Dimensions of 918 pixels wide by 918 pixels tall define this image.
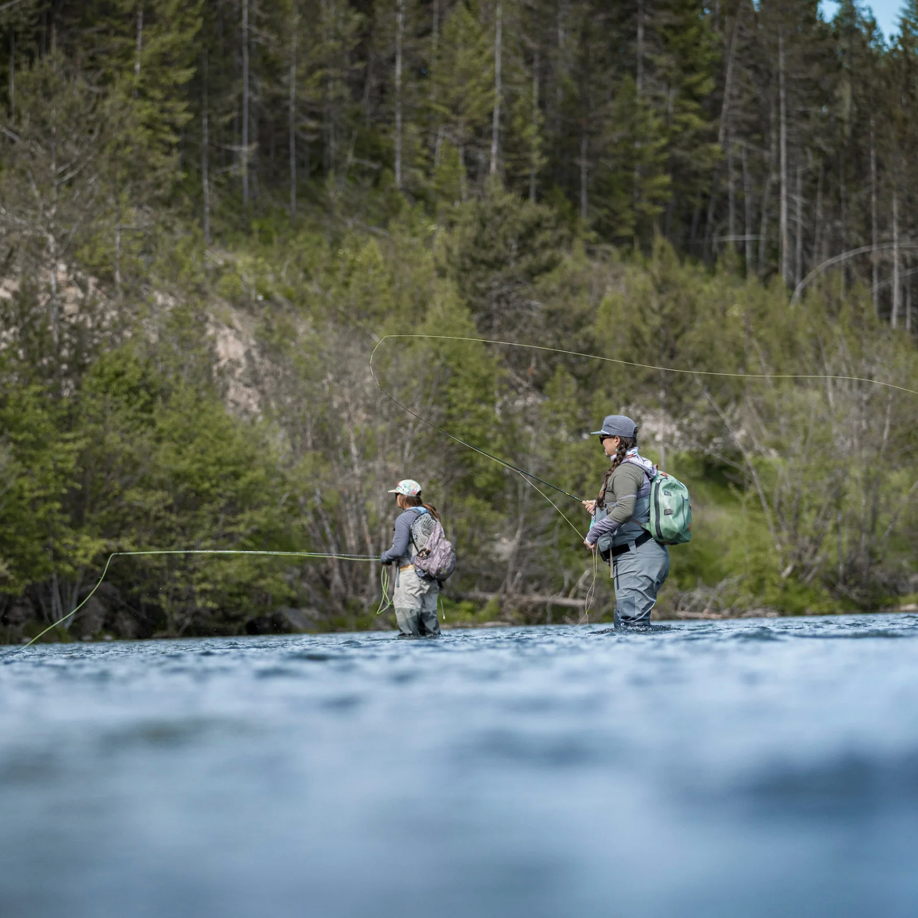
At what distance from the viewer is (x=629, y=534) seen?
996 centimetres

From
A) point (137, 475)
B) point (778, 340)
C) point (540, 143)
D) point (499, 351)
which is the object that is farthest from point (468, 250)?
point (540, 143)

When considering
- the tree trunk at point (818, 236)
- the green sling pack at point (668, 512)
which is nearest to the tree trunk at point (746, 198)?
the tree trunk at point (818, 236)

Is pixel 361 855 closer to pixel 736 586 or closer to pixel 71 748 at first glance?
pixel 71 748

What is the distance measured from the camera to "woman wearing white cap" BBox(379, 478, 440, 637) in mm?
12305

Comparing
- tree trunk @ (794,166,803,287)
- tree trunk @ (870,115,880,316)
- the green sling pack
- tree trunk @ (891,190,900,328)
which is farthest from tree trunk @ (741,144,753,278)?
the green sling pack

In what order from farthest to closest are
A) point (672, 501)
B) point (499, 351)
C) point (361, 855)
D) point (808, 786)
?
point (499, 351) → point (672, 501) → point (808, 786) → point (361, 855)

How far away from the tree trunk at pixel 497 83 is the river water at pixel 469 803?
6501cm

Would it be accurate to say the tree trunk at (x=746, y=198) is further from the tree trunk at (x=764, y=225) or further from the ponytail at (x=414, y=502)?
the ponytail at (x=414, y=502)

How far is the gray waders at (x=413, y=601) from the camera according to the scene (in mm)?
12773

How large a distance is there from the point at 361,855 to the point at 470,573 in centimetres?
3645

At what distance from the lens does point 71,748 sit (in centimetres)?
258

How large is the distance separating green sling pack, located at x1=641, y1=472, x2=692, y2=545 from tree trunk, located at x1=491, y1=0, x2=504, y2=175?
191 feet

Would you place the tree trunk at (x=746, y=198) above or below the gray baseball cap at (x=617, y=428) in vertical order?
above

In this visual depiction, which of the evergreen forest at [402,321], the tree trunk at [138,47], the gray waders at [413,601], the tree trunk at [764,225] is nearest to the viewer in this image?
the gray waders at [413,601]
